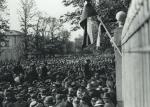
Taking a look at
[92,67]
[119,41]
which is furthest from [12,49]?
[119,41]

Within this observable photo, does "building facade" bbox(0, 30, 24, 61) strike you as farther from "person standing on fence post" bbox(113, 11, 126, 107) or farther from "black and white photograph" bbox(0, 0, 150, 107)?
"person standing on fence post" bbox(113, 11, 126, 107)

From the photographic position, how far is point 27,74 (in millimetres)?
27250

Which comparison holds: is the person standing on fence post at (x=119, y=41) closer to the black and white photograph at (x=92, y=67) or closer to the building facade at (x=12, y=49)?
the black and white photograph at (x=92, y=67)

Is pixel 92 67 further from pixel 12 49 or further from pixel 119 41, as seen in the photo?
pixel 12 49

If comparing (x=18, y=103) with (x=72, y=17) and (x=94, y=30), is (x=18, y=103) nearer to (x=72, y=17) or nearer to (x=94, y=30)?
(x=94, y=30)

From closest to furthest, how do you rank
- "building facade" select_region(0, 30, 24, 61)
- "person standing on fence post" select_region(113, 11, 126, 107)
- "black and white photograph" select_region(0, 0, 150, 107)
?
"black and white photograph" select_region(0, 0, 150, 107) → "person standing on fence post" select_region(113, 11, 126, 107) → "building facade" select_region(0, 30, 24, 61)

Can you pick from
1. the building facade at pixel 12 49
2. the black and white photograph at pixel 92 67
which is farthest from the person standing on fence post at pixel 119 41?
the building facade at pixel 12 49

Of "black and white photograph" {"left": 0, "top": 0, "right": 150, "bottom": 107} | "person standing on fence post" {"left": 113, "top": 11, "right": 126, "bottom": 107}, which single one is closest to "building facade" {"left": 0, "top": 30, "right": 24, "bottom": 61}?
"black and white photograph" {"left": 0, "top": 0, "right": 150, "bottom": 107}

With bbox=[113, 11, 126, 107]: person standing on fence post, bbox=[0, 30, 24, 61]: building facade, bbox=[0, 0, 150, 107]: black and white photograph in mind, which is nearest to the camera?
bbox=[0, 0, 150, 107]: black and white photograph

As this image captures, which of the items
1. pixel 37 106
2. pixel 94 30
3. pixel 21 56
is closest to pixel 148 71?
pixel 94 30

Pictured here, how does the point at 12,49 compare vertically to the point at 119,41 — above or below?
above

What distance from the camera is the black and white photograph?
2.72 m

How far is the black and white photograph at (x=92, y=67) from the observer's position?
8.91 feet

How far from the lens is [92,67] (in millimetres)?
39062
